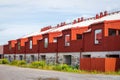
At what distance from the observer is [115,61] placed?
3719 centimetres

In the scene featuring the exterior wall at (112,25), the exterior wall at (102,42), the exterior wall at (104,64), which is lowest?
the exterior wall at (104,64)

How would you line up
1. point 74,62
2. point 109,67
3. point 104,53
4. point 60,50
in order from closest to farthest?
point 109,67 → point 104,53 → point 74,62 → point 60,50

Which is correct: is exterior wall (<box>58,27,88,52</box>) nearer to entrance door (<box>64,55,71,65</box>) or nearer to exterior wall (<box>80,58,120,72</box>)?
entrance door (<box>64,55,71,65</box>)

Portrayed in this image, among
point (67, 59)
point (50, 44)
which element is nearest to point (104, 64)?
point (67, 59)

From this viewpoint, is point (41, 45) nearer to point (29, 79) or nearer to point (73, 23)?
point (73, 23)

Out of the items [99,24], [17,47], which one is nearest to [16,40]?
[17,47]

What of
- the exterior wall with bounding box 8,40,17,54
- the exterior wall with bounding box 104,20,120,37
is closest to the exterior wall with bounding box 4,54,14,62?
the exterior wall with bounding box 8,40,17,54

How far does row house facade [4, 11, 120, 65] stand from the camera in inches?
1597

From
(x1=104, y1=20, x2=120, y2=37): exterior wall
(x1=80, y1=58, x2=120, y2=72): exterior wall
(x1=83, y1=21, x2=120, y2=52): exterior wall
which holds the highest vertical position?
(x1=104, y1=20, x2=120, y2=37): exterior wall

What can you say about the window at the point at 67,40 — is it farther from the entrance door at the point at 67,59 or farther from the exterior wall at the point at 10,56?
the exterior wall at the point at 10,56

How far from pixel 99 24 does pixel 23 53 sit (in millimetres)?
33281

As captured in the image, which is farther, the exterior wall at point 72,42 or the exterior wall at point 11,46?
the exterior wall at point 11,46

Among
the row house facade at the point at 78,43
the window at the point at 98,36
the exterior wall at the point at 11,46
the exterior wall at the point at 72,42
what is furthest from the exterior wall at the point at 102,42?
the exterior wall at the point at 11,46

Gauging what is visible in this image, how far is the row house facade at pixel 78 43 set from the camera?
40.6m
